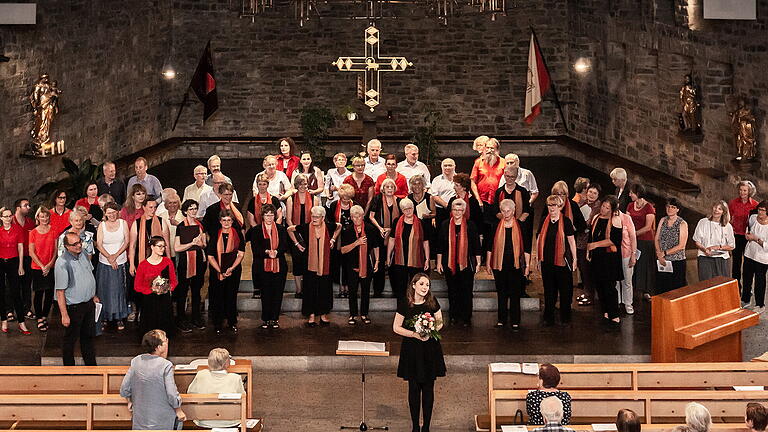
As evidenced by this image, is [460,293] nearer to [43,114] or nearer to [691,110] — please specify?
[691,110]

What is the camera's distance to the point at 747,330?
12.9 metres

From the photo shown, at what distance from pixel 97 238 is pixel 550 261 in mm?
4387

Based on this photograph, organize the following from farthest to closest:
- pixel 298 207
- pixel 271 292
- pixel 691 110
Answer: pixel 691 110, pixel 298 207, pixel 271 292

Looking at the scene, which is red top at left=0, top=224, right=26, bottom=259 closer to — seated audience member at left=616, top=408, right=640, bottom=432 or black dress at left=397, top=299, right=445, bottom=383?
black dress at left=397, top=299, right=445, bottom=383

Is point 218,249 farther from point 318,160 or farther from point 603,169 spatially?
point 603,169

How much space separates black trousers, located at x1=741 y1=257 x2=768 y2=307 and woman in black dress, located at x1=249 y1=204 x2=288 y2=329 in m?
4.81

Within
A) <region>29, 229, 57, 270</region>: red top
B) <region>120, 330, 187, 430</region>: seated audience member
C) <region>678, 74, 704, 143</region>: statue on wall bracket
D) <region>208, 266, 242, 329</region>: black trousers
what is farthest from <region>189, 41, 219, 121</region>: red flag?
<region>120, 330, 187, 430</region>: seated audience member

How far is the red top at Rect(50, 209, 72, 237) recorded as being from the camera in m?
12.7

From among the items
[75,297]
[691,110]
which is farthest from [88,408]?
[691,110]

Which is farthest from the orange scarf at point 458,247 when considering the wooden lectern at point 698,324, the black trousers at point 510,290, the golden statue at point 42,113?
the golden statue at point 42,113

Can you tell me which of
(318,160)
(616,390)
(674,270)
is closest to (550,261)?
(674,270)

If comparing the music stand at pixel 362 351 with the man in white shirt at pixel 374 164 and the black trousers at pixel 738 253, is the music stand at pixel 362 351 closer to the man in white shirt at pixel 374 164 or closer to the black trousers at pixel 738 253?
the man in white shirt at pixel 374 164

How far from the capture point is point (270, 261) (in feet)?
40.7

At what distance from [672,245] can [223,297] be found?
14.9 feet
